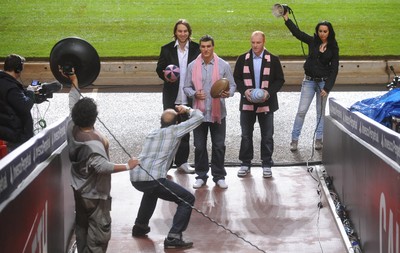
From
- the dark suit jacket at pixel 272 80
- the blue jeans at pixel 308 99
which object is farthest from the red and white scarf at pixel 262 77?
the blue jeans at pixel 308 99

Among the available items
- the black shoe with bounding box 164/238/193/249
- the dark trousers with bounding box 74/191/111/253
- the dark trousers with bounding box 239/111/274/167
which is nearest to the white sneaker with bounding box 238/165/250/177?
the dark trousers with bounding box 239/111/274/167

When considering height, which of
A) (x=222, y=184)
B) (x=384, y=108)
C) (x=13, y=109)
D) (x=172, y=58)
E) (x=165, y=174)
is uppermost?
(x=172, y=58)

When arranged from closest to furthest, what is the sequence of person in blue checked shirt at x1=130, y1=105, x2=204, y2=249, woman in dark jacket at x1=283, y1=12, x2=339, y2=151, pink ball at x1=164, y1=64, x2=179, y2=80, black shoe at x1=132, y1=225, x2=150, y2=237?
1. person in blue checked shirt at x1=130, y1=105, x2=204, y2=249
2. black shoe at x1=132, y1=225, x2=150, y2=237
3. pink ball at x1=164, y1=64, x2=179, y2=80
4. woman in dark jacket at x1=283, y1=12, x2=339, y2=151

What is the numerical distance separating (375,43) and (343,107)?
14279 mm

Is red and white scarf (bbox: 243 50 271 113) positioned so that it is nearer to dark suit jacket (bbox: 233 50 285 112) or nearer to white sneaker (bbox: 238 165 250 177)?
dark suit jacket (bbox: 233 50 285 112)

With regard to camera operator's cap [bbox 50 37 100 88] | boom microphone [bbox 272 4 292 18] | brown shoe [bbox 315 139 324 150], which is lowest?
brown shoe [bbox 315 139 324 150]

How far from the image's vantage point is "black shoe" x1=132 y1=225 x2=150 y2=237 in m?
11.2

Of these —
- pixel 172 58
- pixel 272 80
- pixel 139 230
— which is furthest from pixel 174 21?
pixel 139 230

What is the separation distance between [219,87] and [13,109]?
10.1ft

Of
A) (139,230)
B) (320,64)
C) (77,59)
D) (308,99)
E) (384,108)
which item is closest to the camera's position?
(139,230)

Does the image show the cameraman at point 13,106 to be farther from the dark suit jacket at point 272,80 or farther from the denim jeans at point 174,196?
the dark suit jacket at point 272,80

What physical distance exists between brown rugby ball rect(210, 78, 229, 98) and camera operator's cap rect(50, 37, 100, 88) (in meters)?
1.76

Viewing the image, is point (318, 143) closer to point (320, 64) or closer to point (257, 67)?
point (320, 64)

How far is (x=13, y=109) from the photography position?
10789mm
